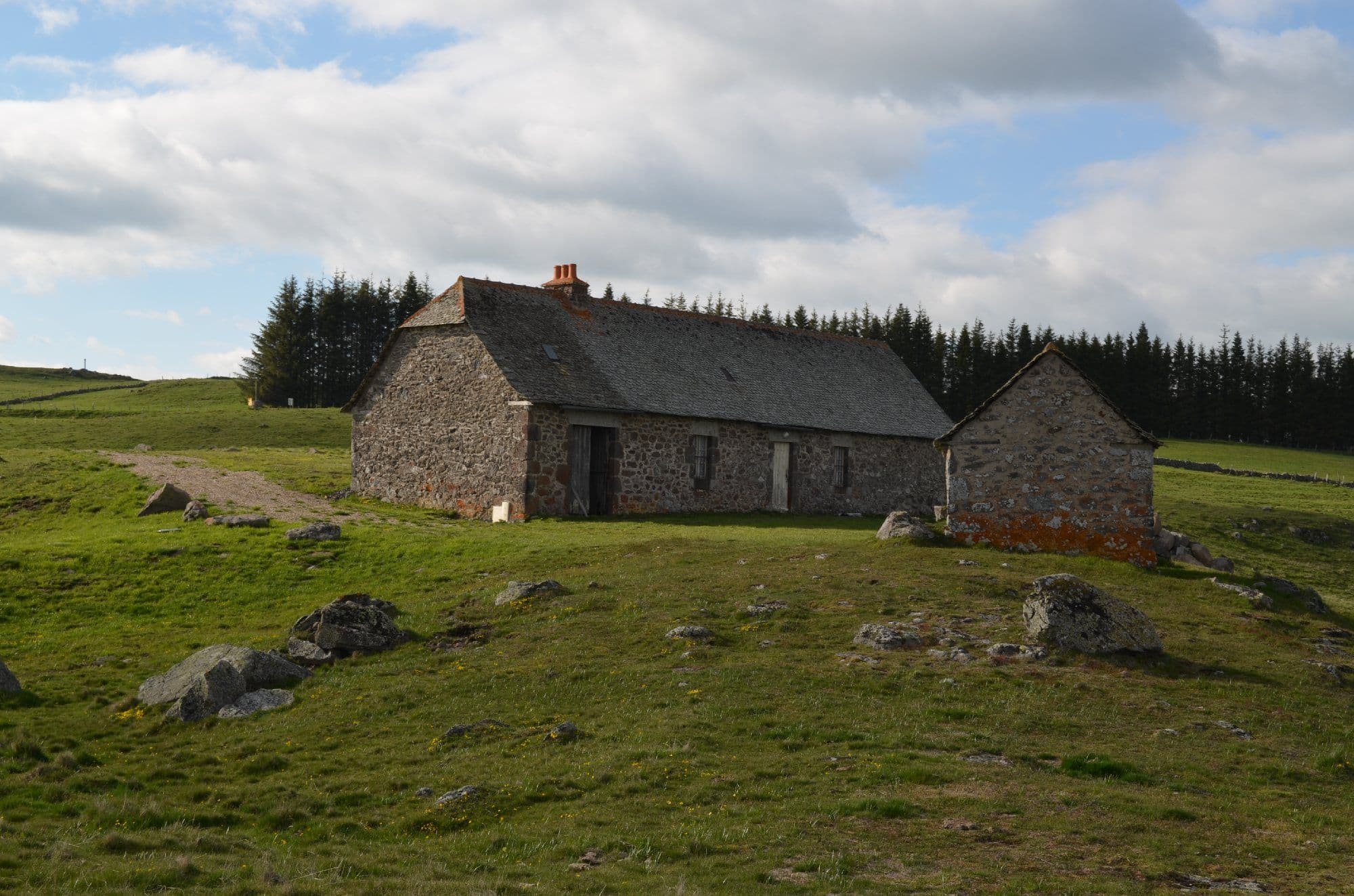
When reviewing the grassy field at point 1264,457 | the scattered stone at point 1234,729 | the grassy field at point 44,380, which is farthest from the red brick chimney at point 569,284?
the grassy field at point 44,380

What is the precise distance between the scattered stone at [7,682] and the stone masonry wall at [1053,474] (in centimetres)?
1847

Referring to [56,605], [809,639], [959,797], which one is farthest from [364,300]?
[959,797]

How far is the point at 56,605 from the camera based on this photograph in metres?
21.6

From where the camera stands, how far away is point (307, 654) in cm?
1734

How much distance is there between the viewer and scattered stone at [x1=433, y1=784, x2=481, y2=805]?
11.0 metres

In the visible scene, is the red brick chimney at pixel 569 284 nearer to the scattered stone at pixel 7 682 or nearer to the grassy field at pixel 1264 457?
the scattered stone at pixel 7 682

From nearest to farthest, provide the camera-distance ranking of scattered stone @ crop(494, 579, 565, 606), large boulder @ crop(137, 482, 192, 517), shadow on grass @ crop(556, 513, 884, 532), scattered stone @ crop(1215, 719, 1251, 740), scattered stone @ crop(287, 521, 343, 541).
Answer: scattered stone @ crop(1215, 719, 1251, 740) → scattered stone @ crop(494, 579, 565, 606) → scattered stone @ crop(287, 521, 343, 541) → large boulder @ crop(137, 482, 192, 517) → shadow on grass @ crop(556, 513, 884, 532)

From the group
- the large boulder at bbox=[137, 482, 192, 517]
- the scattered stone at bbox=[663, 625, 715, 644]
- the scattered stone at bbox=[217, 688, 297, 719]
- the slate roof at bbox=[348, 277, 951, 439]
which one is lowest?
the scattered stone at bbox=[217, 688, 297, 719]

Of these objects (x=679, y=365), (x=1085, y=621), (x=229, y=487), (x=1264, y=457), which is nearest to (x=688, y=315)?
(x=679, y=365)

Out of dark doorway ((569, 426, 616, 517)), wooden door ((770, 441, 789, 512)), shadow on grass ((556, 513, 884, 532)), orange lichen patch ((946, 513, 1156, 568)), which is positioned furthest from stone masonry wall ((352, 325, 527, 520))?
orange lichen patch ((946, 513, 1156, 568))

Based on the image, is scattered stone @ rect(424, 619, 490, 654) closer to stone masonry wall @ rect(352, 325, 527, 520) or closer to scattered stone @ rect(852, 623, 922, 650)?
scattered stone @ rect(852, 623, 922, 650)

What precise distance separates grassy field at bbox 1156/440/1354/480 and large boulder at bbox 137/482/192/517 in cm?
5447

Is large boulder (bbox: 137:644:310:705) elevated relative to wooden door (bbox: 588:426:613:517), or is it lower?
lower

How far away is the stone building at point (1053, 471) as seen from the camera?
24250 mm
